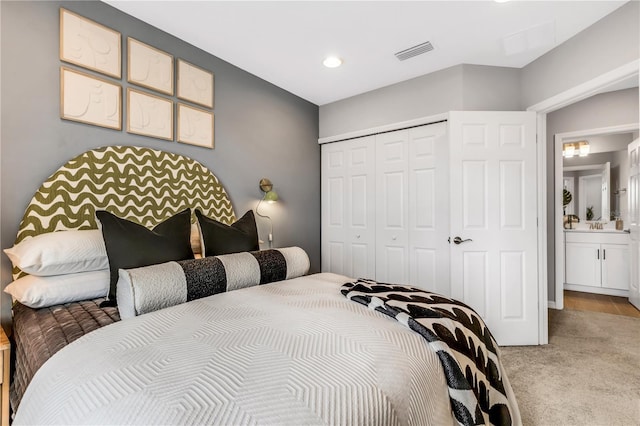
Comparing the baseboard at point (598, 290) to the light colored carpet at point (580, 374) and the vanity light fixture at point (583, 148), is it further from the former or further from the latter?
the vanity light fixture at point (583, 148)

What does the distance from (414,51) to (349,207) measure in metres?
1.70

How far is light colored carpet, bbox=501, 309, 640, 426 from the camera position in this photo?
1.79 m

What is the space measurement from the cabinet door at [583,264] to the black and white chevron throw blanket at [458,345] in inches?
164

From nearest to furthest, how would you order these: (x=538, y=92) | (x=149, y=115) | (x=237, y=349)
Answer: (x=237, y=349), (x=149, y=115), (x=538, y=92)

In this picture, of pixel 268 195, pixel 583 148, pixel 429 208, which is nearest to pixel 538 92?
pixel 429 208

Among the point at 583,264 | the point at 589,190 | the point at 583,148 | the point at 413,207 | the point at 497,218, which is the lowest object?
the point at 583,264

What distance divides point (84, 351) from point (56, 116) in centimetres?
154

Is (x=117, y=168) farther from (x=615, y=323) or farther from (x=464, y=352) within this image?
(x=615, y=323)

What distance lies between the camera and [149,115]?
220 cm

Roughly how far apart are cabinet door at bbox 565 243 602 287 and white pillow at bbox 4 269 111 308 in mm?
5619

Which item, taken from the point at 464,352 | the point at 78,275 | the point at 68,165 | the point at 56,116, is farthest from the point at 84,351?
the point at 56,116

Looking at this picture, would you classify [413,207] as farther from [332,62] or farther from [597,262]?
[597,262]

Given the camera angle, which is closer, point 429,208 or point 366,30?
point 366,30

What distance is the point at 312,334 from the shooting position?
1.00 meters
